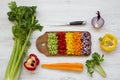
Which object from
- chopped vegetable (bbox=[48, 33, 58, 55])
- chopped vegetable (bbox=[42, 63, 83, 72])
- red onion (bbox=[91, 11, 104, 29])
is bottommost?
chopped vegetable (bbox=[42, 63, 83, 72])

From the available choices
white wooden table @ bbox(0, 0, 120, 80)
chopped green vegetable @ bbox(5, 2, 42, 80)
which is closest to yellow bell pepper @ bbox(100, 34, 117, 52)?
white wooden table @ bbox(0, 0, 120, 80)

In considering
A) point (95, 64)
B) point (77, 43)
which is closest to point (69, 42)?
point (77, 43)

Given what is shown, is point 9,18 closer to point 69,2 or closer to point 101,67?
point 69,2

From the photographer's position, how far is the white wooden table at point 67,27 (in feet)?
4.33

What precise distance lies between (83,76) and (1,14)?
521 millimetres

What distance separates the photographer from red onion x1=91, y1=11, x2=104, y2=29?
4.45 feet

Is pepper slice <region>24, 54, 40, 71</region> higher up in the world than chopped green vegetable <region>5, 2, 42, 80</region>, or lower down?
lower down

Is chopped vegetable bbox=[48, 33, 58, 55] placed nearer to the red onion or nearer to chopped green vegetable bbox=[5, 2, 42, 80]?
chopped green vegetable bbox=[5, 2, 42, 80]

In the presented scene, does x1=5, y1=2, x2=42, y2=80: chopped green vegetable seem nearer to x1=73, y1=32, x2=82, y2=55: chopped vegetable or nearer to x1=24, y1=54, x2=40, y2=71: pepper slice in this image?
x1=24, y1=54, x2=40, y2=71: pepper slice

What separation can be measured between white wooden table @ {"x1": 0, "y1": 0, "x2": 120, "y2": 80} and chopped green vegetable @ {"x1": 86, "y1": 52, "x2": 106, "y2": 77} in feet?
0.07

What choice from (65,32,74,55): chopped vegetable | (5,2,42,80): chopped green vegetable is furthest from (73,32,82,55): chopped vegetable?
(5,2,42,80): chopped green vegetable

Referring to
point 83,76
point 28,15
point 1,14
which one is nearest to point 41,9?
point 28,15

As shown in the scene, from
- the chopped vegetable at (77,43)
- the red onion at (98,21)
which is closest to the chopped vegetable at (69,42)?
the chopped vegetable at (77,43)

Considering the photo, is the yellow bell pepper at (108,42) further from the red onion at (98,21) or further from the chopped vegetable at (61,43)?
the chopped vegetable at (61,43)
